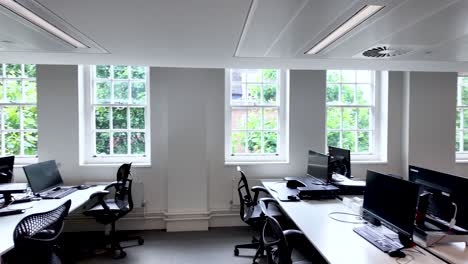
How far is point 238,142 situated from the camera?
4707 millimetres

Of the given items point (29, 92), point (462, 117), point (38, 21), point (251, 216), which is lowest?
point (251, 216)

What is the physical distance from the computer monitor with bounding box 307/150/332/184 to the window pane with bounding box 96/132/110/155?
10.1ft

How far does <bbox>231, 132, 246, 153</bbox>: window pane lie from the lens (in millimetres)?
4695

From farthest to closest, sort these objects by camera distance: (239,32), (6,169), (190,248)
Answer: (190,248)
(6,169)
(239,32)

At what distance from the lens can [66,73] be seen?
13.8ft

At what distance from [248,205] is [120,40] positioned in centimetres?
235

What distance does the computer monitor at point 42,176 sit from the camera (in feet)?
10.7

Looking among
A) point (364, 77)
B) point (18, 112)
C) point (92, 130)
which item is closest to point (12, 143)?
point (18, 112)

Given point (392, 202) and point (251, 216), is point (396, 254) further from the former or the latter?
point (251, 216)

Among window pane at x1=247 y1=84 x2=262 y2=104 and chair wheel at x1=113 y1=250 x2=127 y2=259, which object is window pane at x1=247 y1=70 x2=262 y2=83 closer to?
window pane at x1=247 y1=84 x2=262 y2=104

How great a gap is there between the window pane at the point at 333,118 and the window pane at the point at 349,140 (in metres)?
0.20

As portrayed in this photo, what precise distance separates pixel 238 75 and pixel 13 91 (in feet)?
11.3

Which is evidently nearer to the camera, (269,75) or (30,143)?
(30,143)

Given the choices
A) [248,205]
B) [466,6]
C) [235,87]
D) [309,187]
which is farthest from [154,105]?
[466,6]
